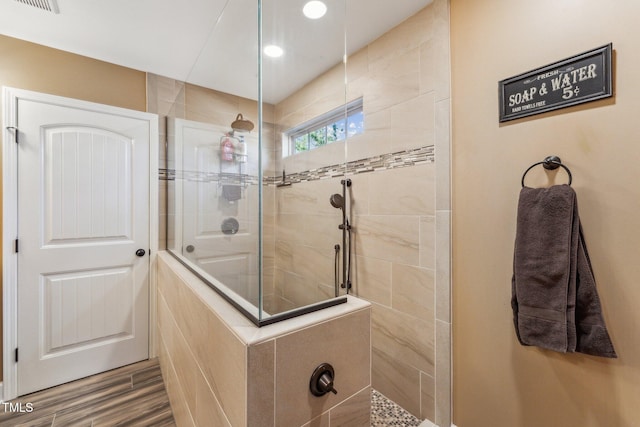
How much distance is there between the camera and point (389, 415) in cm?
172

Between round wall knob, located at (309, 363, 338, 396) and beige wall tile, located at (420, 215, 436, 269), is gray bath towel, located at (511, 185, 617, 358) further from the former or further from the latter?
round wall knob, located at (309, 363, 338, 396)

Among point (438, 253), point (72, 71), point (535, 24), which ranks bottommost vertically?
point (438, 253)

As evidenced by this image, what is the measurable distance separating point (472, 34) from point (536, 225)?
104cm

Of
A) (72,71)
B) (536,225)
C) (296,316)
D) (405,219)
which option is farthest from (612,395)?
(72,71)

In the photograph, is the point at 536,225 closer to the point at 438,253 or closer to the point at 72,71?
the point at 438,253

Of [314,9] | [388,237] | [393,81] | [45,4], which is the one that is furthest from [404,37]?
[45,4]

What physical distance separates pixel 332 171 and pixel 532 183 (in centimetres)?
91

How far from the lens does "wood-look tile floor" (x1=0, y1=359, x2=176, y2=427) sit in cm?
172

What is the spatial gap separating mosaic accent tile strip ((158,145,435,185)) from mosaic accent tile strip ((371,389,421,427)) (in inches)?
59.4

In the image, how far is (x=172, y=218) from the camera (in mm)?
2385

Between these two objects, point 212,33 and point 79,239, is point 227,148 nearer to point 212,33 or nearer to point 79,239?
point 212,33

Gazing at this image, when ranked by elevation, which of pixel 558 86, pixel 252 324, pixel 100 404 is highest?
pixel 558 86

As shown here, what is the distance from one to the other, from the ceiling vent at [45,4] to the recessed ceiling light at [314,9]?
1.55 metres

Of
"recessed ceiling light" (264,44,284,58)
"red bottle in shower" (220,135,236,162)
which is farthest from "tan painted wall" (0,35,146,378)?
"recessed ceiling light" (264,44,284,58)
